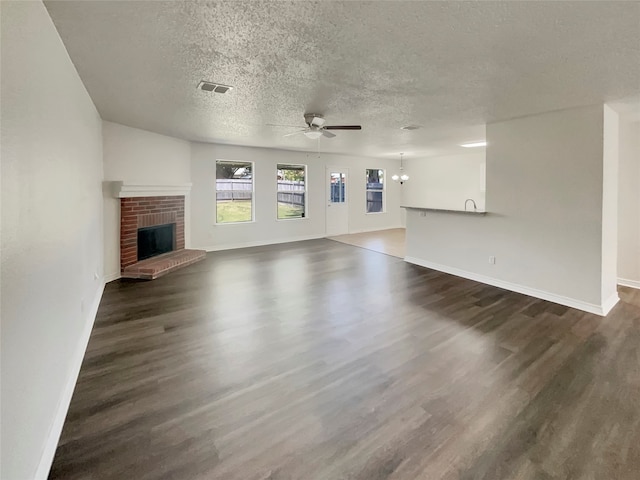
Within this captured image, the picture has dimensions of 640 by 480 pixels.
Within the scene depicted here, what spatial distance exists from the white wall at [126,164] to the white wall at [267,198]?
34.7 inches

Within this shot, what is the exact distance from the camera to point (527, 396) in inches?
85.0

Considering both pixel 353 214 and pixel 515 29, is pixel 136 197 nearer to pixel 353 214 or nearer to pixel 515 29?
pixel 515 29

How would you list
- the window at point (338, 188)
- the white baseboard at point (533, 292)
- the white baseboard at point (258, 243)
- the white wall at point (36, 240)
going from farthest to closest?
the window at point (338, 188) → the white baseboard at point (258, 243) → the white baseboard at point (533, 292) → the white wall at point (36, 240)

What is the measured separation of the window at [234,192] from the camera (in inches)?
283

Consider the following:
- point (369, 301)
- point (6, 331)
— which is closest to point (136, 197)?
point (369, 301)

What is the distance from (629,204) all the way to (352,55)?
15.8 feet

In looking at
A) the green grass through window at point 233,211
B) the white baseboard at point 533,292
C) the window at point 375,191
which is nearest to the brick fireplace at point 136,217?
→ the green grass through window at point 233,211

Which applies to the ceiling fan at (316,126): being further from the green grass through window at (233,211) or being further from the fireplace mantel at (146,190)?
the green grass through window at (233,211)

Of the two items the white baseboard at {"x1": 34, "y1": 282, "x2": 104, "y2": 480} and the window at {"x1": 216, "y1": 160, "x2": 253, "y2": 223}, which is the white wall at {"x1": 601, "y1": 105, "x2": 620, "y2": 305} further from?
the window at {"x1": 216, "y1": 160, "x2": 253, "y2": 223}

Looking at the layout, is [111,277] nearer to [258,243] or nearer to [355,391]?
[258,243]

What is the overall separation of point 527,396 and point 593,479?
64 cm

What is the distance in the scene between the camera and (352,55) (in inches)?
92.7

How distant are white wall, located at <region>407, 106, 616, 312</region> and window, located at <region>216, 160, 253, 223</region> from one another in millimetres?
4853

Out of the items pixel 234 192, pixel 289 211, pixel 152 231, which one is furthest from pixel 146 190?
pixel 289 211
